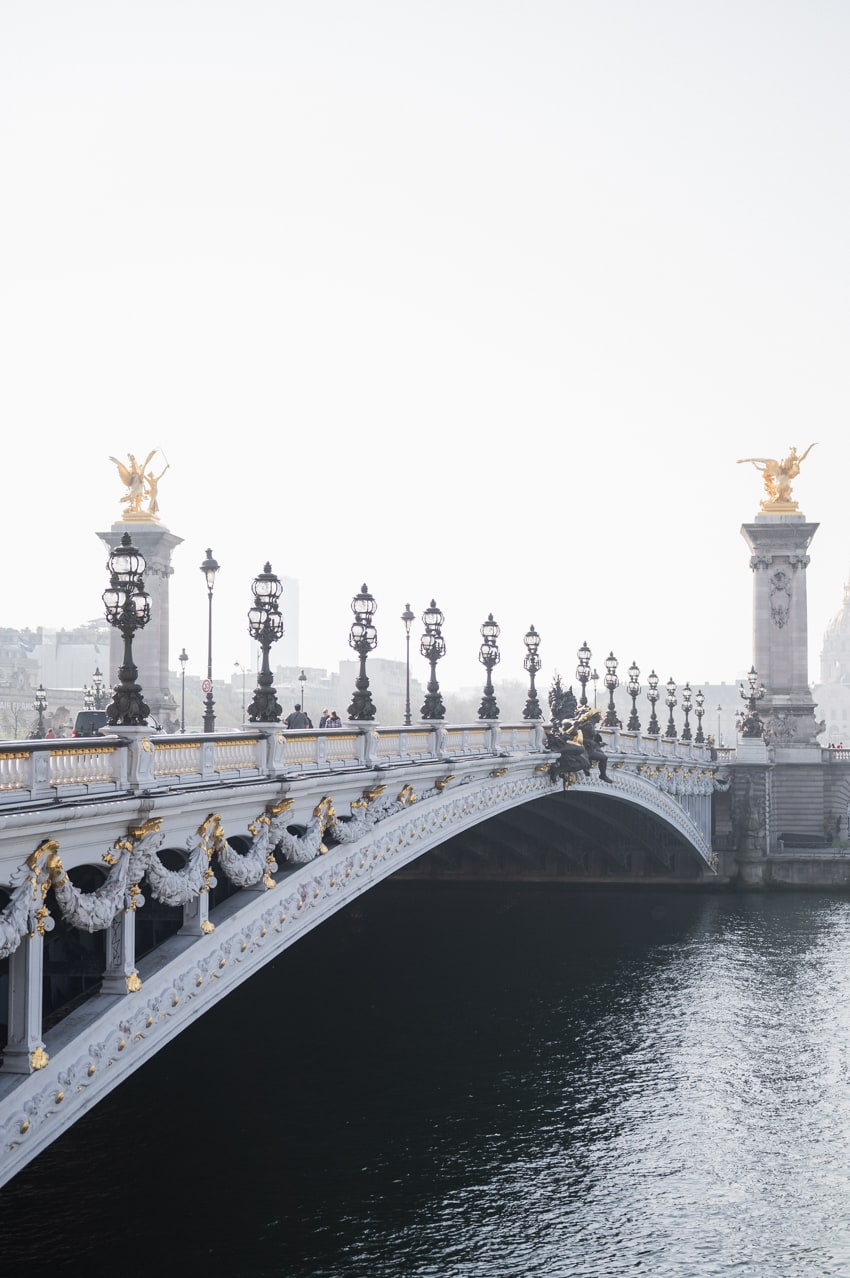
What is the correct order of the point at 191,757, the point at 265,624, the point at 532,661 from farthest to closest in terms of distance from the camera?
the point at 532,661 → the point at 265,624 → the point at 191,757

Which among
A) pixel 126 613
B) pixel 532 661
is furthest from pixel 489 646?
pixel 126 613

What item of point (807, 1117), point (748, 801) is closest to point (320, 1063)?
point (807, 1117)

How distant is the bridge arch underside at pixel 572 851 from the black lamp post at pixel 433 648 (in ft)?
74.4

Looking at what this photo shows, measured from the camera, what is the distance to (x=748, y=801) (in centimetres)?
7331

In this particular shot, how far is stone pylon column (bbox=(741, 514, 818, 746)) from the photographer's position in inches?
3228

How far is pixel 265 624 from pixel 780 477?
217 ft

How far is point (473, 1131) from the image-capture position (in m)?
28.8

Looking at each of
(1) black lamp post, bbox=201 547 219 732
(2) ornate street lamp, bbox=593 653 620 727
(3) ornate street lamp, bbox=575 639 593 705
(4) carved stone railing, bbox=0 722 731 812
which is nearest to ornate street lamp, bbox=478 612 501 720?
(4) carved stone railing, bbox=0 722 731 812

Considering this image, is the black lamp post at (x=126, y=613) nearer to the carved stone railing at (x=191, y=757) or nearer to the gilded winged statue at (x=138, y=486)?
the carved stone railing at (x=191, y=757)

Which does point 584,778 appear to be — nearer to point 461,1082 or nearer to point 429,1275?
point 461,1082

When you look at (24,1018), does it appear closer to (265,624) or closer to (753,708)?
(265,624)

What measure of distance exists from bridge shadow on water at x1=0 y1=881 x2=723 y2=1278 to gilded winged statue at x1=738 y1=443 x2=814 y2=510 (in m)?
39.8

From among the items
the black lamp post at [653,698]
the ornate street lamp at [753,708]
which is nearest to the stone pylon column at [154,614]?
the black lamp post at [653,698]

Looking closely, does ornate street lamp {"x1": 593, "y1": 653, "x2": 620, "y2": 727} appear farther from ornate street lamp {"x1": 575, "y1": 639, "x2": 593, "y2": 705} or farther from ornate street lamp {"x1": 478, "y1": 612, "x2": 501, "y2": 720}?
ornate street lamp {"x1": 478, "y1": 612, "x2": 501, "y2": 720}
